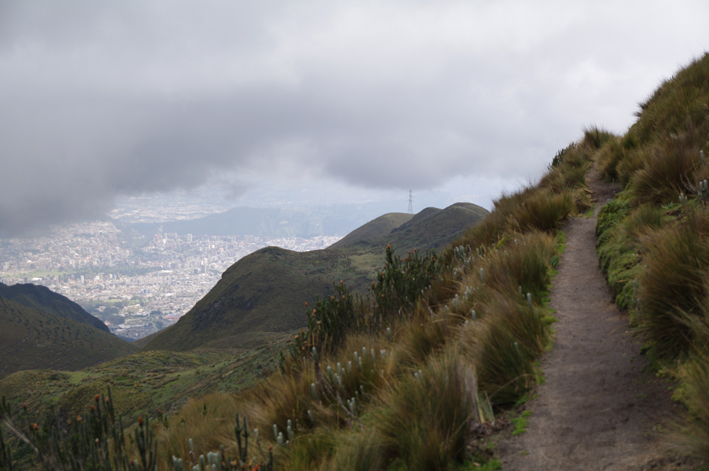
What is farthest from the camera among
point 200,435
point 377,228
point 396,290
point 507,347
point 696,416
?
point 377,228

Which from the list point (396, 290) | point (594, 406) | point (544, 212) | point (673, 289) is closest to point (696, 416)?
point (594, 406)

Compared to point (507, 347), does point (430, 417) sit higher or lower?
lower

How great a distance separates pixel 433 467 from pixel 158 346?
217 feet

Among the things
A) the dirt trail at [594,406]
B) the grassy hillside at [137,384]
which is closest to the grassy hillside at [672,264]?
the dirt trail at [594,406]

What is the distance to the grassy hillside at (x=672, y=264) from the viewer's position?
7.52 ft

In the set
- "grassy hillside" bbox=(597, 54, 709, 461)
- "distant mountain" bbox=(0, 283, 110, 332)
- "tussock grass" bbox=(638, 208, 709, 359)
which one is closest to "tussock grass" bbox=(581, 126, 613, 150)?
"grassy hillside" bbox=(597, 54, 709, 461)

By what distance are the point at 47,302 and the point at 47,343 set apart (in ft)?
282

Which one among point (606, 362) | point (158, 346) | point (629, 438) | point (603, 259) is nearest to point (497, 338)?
point (606, 362)

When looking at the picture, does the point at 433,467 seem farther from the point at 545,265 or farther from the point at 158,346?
the point at 158,346

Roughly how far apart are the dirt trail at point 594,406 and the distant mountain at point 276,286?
41270 mm

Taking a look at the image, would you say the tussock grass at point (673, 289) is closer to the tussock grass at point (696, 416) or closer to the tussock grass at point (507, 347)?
the tussock grass at point (696, 416)

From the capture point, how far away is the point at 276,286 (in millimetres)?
60906

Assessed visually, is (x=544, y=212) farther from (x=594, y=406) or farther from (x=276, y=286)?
(x=276, y=286)

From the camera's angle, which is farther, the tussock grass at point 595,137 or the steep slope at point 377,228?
the steep slope at point 377,228
